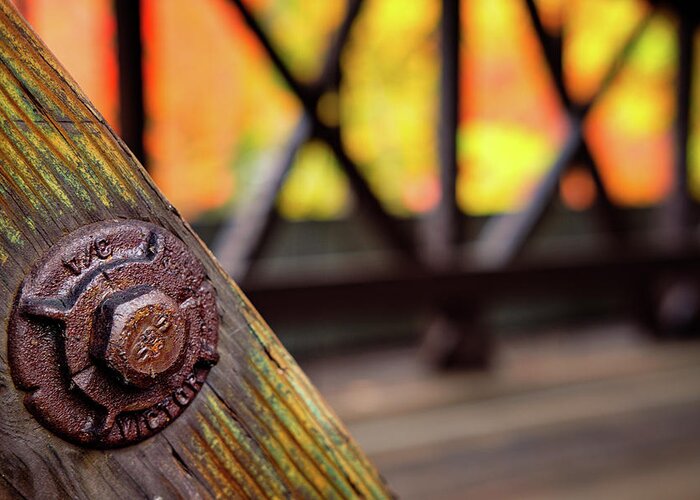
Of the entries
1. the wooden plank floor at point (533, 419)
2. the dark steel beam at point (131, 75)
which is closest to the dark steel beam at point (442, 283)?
the wooden plank floor at point (533, 419)

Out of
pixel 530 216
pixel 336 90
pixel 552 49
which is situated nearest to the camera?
pixel 336 90

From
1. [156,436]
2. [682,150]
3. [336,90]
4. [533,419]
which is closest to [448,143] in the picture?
[336,90]

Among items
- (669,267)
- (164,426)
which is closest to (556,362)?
(669,267)

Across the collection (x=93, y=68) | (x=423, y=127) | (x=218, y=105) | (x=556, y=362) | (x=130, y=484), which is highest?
(x=423, y=127)

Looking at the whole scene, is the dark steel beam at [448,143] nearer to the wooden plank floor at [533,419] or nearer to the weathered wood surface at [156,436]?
the wooden plank floor at [533,419]

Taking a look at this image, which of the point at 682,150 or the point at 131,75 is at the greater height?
the point at 682,150

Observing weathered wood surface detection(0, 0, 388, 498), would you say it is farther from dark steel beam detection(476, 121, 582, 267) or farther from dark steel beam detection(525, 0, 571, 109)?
dark steel beam detection(476, 121, 582, 267)

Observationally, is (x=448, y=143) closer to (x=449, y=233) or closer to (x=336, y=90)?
(x=449, y=233)

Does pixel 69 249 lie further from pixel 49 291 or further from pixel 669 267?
pixel 669 267
